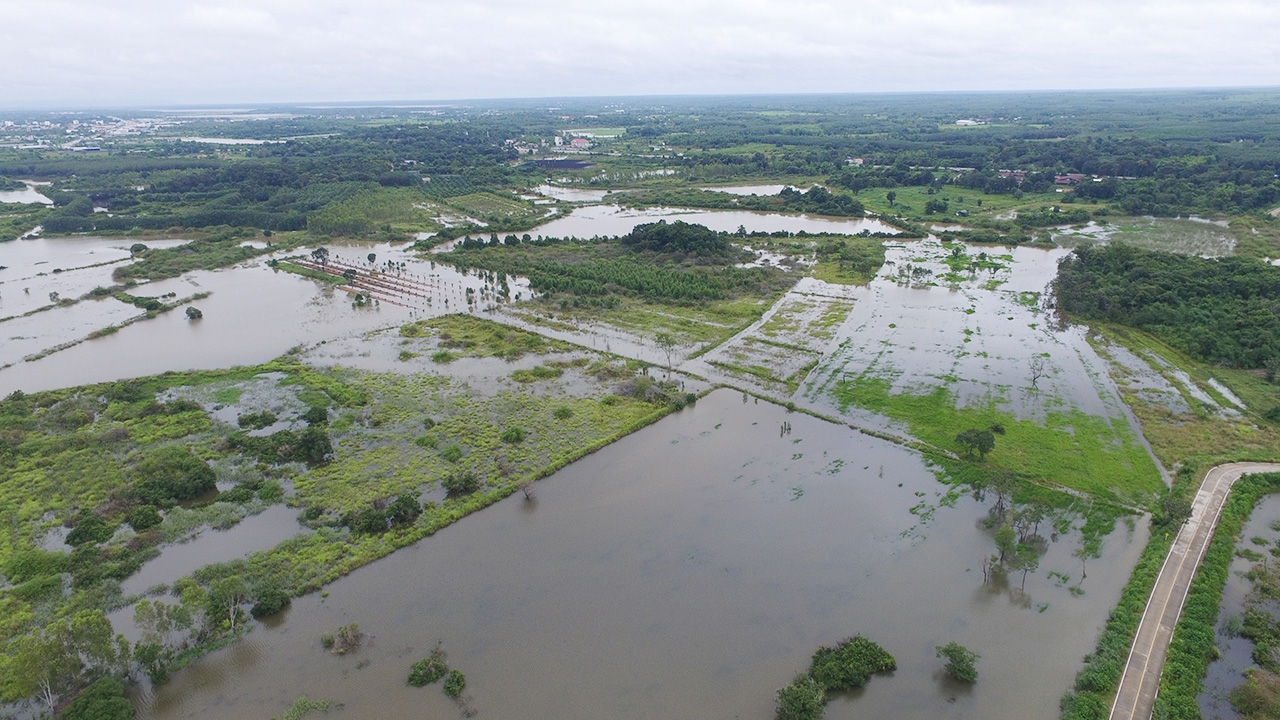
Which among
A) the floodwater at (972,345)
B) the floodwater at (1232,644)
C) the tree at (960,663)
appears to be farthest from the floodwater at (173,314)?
the floodwater at (1232,644)

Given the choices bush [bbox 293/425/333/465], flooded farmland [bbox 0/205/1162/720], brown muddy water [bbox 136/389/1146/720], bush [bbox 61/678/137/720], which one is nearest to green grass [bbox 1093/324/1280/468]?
flooded farmland [bbox 0/205/1162/720]

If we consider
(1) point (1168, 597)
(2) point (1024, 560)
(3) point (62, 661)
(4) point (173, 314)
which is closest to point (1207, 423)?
(1) point (1168, 597)

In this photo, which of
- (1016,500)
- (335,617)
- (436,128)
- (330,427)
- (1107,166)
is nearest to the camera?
(335,617)

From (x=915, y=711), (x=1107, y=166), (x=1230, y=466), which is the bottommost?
(x=915, y=711)

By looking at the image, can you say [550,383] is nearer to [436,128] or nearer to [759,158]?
[759,158]

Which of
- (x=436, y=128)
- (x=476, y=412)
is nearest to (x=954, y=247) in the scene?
(x=476, y=412)

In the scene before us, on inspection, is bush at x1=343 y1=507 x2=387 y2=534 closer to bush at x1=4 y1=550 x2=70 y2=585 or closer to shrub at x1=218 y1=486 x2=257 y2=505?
shrub at x1=218 y1=486 x2=257 y2=505
